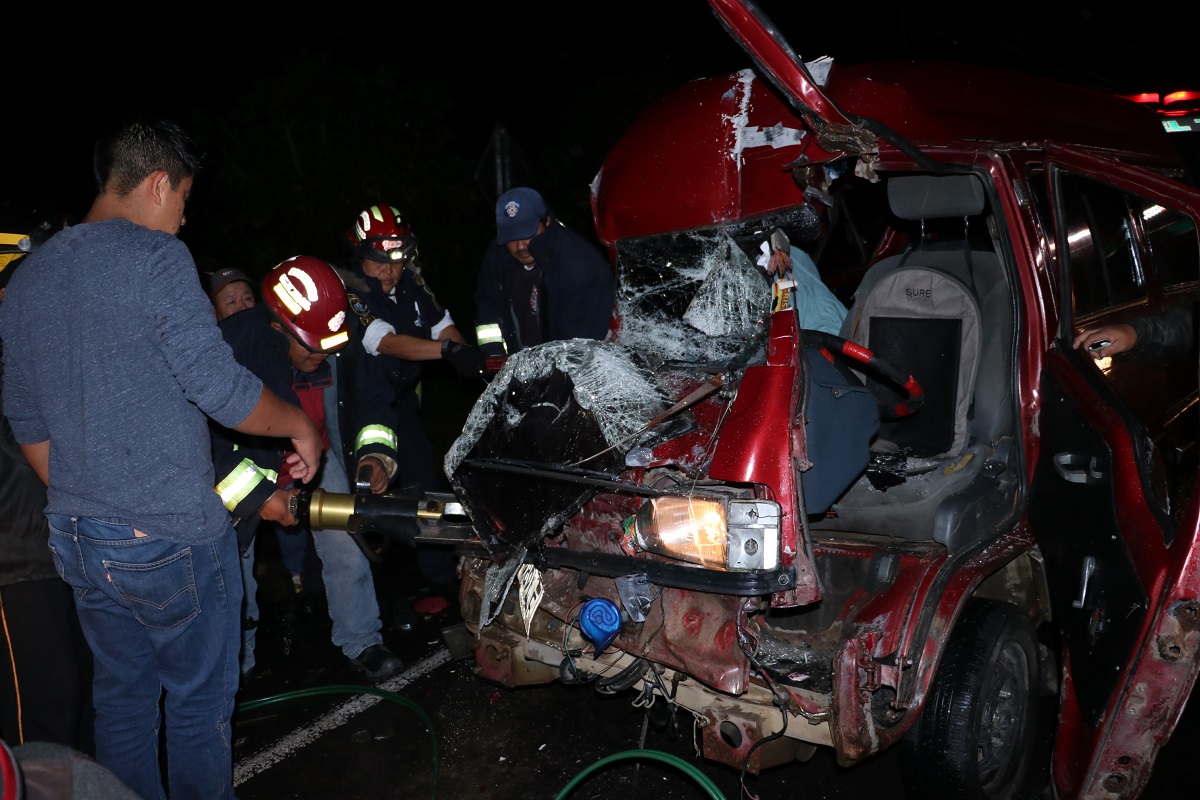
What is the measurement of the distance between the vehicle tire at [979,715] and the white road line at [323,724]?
2.39 m

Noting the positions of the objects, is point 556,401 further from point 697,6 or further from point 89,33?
point 697,6

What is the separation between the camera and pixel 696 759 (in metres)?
3.59

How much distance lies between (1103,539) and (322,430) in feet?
10.9

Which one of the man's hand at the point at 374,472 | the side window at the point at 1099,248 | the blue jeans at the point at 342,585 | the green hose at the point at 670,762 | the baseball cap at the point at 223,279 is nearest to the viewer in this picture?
the green hose at the point at 670,762

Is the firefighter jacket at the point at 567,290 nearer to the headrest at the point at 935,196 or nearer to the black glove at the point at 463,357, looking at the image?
the black glove at the point at 463,357

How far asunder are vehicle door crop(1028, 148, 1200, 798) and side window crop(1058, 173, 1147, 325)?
0.01 m

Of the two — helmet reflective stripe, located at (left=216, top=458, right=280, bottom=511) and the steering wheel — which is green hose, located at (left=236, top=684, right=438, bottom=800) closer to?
helmet reflective stripe, located at (left=216, top=458, right=280, bottom=511)

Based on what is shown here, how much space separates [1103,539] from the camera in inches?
113

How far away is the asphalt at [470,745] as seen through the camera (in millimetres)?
3381

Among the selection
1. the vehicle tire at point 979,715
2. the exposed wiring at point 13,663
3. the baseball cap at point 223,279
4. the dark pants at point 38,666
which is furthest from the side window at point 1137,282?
the baseball cap at point 223,279

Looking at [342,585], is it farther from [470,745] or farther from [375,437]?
[470,745]

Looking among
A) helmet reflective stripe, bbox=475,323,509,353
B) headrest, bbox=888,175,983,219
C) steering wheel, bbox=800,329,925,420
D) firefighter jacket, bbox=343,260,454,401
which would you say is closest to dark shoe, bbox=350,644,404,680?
firefighter jacket, bbox=343,260,454,401

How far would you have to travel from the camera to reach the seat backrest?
3652 millimetres

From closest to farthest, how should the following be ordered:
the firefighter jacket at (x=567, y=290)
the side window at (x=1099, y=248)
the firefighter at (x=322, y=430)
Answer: the firefighter at (x=322, y=430)
the side window at (x=1099, y=248)
the firefighter jacket at (x=567, y=290)
